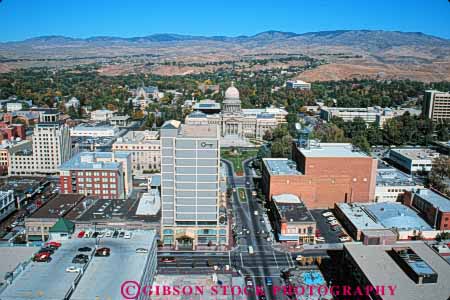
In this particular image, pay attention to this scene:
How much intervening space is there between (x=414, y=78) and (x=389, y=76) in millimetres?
6149

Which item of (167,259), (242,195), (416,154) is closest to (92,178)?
(167,259)

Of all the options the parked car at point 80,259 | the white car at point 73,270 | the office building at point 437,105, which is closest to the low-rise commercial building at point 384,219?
the parked car at point 80,259

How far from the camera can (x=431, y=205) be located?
26688 mm

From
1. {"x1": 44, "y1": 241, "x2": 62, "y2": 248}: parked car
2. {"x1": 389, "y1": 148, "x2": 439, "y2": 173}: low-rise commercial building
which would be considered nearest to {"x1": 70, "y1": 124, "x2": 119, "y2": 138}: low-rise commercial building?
{"x1": 389, "y1": 148, "x2": 439, "y2": 173}: low-rise commercial building

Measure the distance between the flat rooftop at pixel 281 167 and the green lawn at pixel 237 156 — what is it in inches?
283

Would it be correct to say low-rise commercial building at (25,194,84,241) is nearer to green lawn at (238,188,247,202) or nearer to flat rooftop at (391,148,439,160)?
green lawn at (238,188,247,202)

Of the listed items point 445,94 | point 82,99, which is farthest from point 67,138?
point 445,94

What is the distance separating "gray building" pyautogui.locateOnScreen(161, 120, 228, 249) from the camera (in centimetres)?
2308

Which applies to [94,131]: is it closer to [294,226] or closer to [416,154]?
[294,226]

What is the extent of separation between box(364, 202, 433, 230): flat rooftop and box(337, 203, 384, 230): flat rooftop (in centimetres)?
46

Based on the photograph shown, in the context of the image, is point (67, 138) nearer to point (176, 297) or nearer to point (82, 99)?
point (176, 297)

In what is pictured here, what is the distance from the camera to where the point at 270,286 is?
794 inches

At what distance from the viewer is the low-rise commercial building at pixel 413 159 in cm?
3969

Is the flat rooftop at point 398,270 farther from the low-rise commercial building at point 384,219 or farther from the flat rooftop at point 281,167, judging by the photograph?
the flat rooftop at point 281,167
